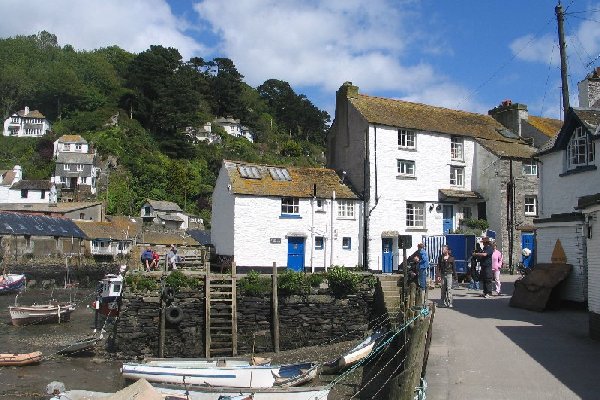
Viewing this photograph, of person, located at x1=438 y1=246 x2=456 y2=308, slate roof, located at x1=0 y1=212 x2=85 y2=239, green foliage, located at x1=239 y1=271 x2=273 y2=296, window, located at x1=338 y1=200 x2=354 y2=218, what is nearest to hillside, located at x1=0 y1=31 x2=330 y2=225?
slate roof, located at x1=0 y1=212 x2=85 y2=239

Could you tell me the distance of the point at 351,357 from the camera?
1711 cm

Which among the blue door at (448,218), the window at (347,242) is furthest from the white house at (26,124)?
the blue door at (448,218)

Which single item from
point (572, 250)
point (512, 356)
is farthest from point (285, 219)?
point (512, 356)

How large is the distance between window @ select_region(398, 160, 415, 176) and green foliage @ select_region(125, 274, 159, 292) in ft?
59.9

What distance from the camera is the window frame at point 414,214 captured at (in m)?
34.2

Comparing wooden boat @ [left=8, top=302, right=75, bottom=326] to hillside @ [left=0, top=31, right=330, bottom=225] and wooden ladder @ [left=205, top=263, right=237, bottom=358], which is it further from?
hillside @ [left=0, top=31, right=330, bottom=225]

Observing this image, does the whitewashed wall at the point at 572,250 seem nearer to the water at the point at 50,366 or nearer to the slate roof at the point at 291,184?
the slate roof at the point at 291,184

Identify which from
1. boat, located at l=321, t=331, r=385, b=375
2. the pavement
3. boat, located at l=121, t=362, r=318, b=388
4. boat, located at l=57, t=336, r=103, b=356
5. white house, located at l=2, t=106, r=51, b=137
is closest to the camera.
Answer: the pavement

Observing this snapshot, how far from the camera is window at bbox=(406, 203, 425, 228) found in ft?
112

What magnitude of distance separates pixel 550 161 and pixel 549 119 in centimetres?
2057

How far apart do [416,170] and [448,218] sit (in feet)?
12.4

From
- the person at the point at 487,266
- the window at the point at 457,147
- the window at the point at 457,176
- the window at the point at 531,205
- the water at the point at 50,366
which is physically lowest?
the water at the point at 50,366

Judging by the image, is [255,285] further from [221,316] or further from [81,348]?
[81,348]

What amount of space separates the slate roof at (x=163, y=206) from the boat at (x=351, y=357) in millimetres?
61868
